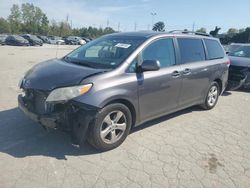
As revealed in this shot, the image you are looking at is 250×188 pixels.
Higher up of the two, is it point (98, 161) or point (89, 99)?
point (89, 99)

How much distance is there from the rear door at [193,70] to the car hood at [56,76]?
1923 millimetres

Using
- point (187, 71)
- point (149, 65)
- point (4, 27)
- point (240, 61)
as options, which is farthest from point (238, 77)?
point (4, 27)

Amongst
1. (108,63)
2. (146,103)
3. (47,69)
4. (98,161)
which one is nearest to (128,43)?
(108,63)

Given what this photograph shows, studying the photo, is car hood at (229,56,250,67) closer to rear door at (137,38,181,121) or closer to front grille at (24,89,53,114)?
rear door at (137,38,181,121)

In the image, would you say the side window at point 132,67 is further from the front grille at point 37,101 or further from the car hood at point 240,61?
the car hood at point 240,61

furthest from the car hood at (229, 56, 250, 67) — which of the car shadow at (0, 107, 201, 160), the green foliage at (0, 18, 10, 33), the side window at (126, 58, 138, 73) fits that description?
the green foliage at (0, 18, 10, 33)

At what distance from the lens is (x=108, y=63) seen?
418 centimetres

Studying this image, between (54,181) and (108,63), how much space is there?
1.92 metres

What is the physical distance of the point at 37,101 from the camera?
388 centimetres

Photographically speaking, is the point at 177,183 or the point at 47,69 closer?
the point at 177,183

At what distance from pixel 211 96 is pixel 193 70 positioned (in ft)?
4.60

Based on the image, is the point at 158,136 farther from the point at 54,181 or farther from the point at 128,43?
the point at 54,181

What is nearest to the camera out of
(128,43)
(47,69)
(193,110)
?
(47,69)

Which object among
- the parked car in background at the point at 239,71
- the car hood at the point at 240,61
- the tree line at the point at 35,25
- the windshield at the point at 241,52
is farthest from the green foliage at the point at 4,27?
the car hood at the point at 240,61
